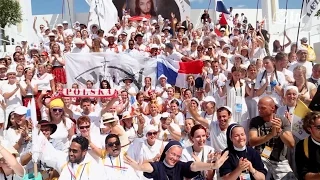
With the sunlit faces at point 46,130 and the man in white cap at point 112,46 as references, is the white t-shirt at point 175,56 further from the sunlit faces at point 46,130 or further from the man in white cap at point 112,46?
the sunlit faces at point 46,130

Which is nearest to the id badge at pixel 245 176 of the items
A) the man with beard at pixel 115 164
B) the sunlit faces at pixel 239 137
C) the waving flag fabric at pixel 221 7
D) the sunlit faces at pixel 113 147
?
the sunlit faces at pixel 239 137

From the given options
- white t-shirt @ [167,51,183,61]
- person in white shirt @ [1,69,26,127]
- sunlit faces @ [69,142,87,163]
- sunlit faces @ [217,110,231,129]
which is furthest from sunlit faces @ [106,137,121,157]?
white t-shirt @ [167,51,183,61]

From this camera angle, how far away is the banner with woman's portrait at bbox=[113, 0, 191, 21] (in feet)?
98.0

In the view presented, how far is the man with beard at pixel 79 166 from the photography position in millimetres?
4523

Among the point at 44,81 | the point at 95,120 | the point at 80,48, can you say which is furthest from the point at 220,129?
the point at 80,48

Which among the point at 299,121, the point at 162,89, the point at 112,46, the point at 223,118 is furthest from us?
the point at 112,46

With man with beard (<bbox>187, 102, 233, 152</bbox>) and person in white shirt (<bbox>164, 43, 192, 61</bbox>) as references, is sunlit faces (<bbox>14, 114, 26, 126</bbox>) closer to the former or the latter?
man with beard (<bbox>187, 102, 233, 152</bbox>)

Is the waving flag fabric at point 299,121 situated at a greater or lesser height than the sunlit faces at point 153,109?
greater

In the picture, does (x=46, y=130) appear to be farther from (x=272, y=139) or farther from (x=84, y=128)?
(x=272, y=139)

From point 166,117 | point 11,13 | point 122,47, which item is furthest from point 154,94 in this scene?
point 11,13

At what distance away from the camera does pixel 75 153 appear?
4.58 meters

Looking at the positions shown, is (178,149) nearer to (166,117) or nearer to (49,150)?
(49,150)

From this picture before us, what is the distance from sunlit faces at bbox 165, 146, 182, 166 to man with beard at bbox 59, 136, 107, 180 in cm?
73

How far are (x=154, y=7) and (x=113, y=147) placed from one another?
88.1 feet
